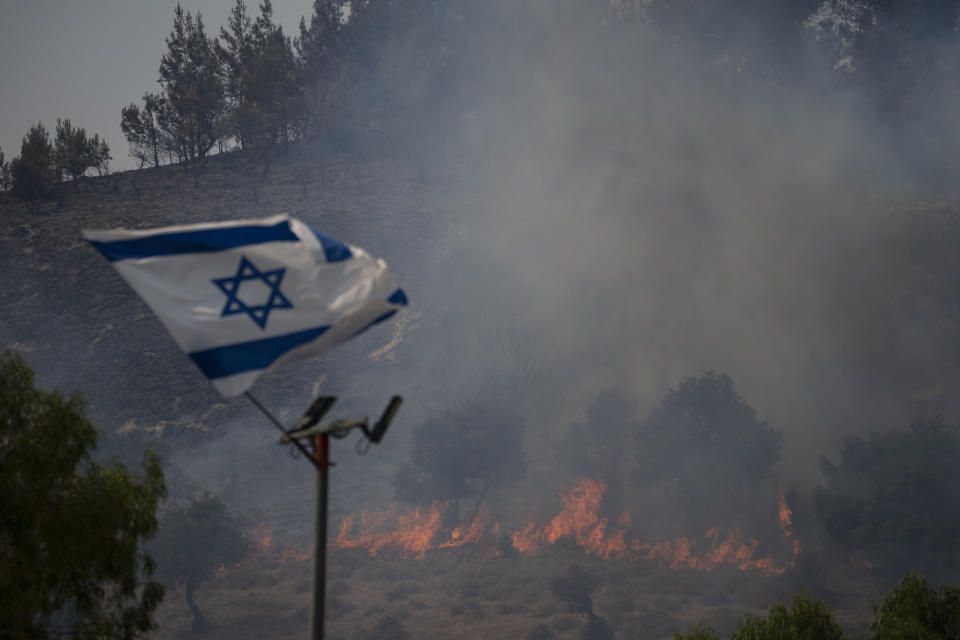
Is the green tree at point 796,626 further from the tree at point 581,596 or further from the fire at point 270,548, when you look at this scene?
the fire at point 270,548

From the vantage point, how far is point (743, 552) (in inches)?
2343

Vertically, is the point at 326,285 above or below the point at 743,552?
above

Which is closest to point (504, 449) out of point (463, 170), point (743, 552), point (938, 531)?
point (743, 552)

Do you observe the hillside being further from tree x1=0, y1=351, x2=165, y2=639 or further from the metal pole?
the metal pole

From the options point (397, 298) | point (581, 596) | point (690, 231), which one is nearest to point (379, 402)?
point (581, 596)

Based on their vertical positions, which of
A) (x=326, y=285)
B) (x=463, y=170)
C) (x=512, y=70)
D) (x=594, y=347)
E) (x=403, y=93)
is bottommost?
(x=594, y=347)

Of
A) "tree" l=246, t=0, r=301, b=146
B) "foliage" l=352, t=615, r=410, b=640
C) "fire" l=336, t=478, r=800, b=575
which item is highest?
"tree" l=246, t=0, r=301, b=146

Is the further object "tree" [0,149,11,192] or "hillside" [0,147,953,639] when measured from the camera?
"tree" [0,149,11,192]

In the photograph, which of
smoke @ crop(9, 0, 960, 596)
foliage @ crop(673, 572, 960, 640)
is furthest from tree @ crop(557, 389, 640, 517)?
foliage @ crop(673, 572, 960, 640)

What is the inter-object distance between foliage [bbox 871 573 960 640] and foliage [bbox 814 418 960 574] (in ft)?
112

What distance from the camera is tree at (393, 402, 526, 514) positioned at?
65.2 m

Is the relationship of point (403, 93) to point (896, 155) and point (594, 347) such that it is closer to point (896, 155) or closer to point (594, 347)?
point (594, 347)

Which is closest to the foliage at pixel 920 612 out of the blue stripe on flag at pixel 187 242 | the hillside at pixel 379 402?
the blue stripe on flag at pixel 187 242

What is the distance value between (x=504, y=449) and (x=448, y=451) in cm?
555
